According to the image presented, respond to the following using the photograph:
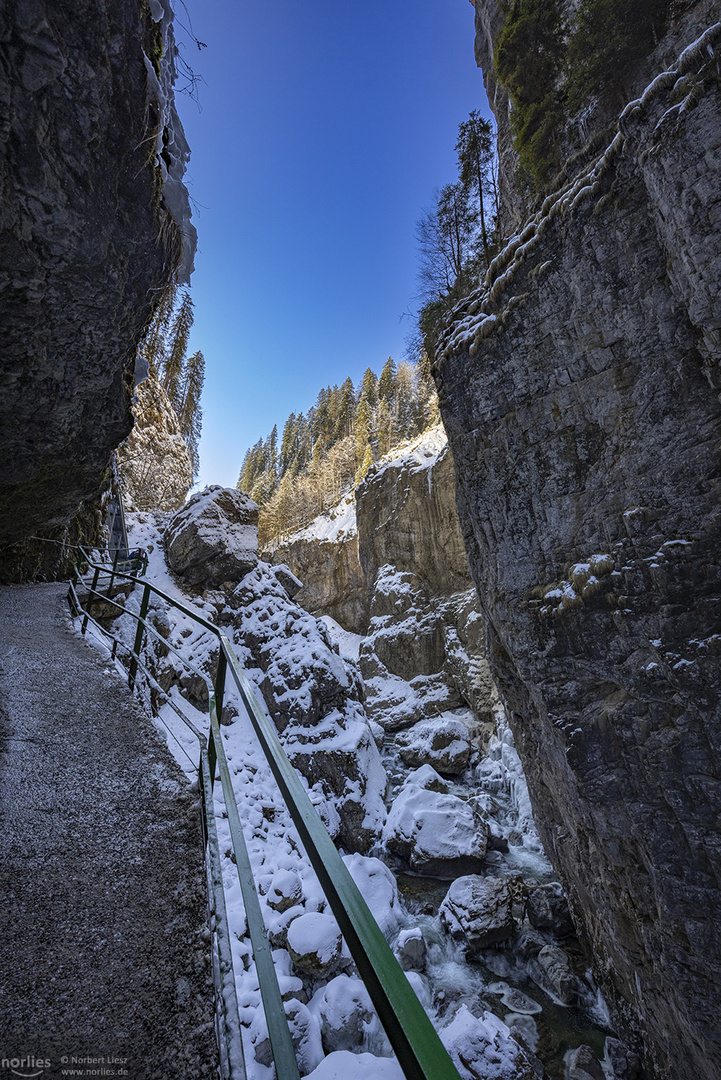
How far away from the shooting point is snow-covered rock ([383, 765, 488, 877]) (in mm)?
10391

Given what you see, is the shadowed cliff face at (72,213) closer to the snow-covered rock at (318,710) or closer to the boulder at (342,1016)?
the boulder at (342,1016)

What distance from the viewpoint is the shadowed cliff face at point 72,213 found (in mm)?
3143

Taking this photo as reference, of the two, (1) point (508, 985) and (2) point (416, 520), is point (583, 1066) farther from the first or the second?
(2) point (416, 520)

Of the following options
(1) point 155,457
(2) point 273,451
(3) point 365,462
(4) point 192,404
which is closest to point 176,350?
(4) point 192,404

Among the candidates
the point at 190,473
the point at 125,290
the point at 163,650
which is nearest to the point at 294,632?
the point at 163,650

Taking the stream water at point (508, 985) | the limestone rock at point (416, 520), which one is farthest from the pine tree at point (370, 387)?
the stream water at point (508, 985)

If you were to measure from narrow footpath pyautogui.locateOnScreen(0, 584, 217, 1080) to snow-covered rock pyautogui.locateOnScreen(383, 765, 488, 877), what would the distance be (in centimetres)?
912

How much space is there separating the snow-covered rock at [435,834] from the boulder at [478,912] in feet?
3.74

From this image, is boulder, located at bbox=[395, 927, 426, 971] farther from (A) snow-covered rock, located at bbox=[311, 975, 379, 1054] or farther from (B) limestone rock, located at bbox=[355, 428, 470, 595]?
(B) limestone rock, located at bbox=[355, 428, 470, 595]

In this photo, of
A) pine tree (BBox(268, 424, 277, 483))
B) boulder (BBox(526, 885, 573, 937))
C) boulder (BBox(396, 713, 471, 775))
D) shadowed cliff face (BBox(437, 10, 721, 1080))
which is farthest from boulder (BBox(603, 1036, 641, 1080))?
pine tree (BBox(268, 424, 277, 483))

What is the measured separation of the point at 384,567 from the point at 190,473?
1387cm

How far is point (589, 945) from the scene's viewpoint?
771cm

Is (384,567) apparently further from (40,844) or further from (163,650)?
(40,844)

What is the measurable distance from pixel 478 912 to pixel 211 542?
1199cm
